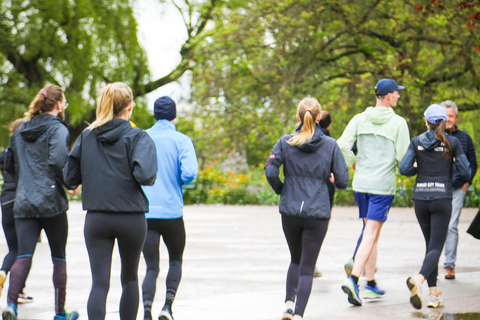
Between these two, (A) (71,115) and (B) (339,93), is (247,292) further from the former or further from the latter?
(A) (71,115)

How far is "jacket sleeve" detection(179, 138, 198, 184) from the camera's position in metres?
5.64

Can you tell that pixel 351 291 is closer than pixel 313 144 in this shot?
No

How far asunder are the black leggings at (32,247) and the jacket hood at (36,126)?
0.65 meters

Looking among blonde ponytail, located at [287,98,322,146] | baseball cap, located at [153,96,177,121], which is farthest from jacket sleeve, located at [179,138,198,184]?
blonde ponytail, located at [287,98,322,146]

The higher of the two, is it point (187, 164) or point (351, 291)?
point (187, 164)

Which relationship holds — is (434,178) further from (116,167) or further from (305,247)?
(116,167)

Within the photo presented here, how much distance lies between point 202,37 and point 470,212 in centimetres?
931

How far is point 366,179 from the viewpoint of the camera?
6793 mm

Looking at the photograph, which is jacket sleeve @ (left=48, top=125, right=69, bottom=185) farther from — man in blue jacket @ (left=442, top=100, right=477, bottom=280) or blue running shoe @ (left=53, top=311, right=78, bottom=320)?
man in blue jacket @ (left=442, top=100, right=477, bottom=280)

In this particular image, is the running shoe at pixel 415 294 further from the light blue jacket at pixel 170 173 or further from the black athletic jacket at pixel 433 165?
the light blue jacket at pixel 170 173

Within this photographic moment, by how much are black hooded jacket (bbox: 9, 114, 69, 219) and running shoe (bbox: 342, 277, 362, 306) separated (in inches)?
98.6

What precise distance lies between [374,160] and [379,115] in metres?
0.43

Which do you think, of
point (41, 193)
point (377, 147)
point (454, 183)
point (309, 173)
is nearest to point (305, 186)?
point (309, 173)

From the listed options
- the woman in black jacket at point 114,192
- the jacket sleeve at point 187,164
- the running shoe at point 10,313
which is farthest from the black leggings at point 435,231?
the running shoe at point 10,313
